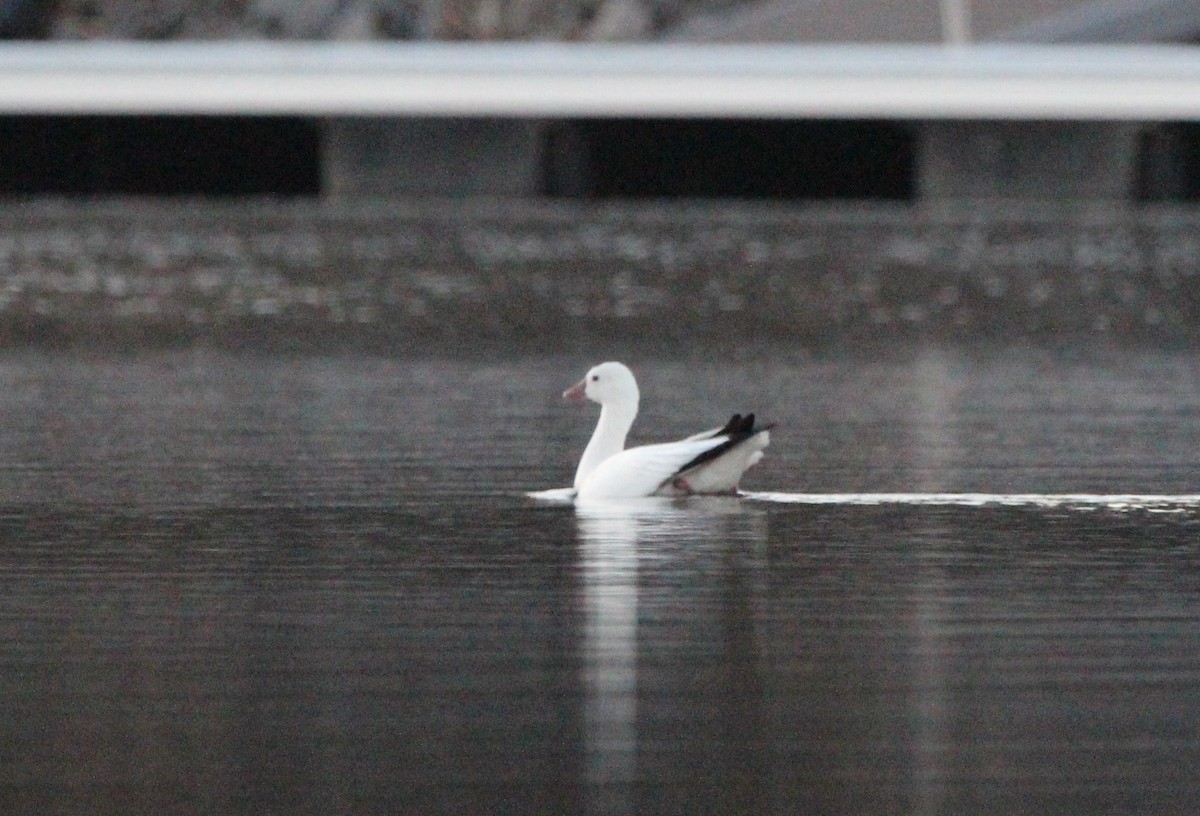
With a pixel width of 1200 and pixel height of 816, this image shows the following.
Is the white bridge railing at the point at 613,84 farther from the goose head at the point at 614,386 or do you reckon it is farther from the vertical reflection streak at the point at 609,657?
the vertical reflection streak at the point at 609,657

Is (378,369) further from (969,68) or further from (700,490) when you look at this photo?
(969,68)

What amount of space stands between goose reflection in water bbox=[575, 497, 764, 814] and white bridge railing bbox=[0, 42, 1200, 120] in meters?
31.8

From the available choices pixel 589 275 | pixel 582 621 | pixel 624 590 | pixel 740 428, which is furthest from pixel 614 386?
pixel 589 275

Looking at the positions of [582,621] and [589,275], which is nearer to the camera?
[582,621]

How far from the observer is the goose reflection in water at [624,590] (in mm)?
6234

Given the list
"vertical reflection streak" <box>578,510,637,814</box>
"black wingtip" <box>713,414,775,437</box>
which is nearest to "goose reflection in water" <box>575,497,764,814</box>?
"vertical reflection streak" <box>578,510,637,814</box>

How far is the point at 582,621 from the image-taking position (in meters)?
7.95

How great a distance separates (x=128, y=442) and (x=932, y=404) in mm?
4436

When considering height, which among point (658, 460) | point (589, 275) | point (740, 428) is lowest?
point (658, 460)

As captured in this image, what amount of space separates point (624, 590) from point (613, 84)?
34.2m

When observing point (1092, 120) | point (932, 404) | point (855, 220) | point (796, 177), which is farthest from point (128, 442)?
point (796, 177)

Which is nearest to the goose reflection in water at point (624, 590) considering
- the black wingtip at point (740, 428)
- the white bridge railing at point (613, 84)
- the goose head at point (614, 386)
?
the black wingtip at point (740, 428)

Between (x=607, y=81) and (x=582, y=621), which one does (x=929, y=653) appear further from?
(x=607, y=81)

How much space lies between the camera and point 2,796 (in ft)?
19.3
